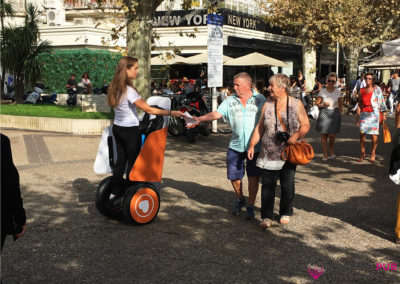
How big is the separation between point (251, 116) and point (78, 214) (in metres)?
2.36

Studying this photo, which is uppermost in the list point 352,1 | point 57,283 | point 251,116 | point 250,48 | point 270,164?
point 352,1

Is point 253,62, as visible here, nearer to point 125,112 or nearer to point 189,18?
point 189,18

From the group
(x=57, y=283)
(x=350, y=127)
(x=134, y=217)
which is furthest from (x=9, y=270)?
(x=350, y=127)

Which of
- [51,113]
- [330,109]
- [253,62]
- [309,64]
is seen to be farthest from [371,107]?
[309,64]

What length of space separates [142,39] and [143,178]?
8.70 meters

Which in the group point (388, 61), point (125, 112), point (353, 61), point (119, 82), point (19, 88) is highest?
point (353, 61)

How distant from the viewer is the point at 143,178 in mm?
5461

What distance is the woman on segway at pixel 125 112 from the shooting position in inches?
211

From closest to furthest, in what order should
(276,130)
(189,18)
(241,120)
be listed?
(276,130) → (241,120) → (189,18)

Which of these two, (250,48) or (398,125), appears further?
(250,48)

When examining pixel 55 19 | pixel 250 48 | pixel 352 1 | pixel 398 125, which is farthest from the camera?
pixel 250 48

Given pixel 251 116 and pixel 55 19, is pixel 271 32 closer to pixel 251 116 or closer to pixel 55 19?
pixel 55 19

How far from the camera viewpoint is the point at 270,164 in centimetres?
539

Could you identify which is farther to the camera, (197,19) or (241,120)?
(197,19)
